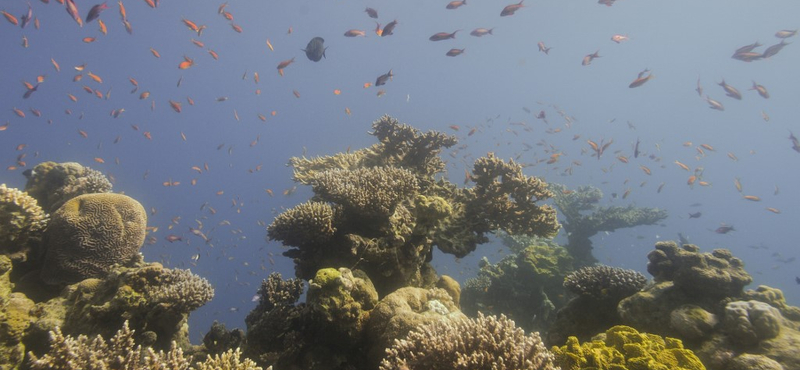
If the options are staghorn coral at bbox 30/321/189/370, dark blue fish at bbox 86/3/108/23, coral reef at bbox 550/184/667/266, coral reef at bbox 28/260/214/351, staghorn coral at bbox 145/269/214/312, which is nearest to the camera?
staghorn coral at bbox 30/321/189/370

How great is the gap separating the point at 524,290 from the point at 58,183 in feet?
43.5

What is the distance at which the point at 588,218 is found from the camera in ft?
55.3

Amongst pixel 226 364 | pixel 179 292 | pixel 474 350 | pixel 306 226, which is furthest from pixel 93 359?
pixel 474 350

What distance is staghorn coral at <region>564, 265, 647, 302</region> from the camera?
5.60 meters

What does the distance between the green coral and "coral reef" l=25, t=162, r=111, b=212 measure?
1027cm

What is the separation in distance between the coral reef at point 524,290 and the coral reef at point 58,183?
36.3 ft

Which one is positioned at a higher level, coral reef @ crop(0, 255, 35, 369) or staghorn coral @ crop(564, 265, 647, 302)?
coral reef @ crop(0, 255, 35, 369)

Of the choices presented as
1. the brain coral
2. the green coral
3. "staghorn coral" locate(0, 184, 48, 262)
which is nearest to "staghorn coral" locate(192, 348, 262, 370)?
the green coral

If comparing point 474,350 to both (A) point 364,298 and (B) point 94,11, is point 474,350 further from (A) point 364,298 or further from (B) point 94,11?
(B) point 94,11

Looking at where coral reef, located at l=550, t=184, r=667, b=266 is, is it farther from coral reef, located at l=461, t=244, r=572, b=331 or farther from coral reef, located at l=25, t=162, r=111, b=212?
coral reef, located at l=25, t=162, r=111, b=212

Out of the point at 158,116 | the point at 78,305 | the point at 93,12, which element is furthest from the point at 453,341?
the point at 158,116

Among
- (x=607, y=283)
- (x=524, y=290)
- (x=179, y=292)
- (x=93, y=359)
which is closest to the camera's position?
(x=93, y=359)

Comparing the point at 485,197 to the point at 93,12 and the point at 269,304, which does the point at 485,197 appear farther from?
the point at 93,12

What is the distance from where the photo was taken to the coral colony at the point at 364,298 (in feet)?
11.5
